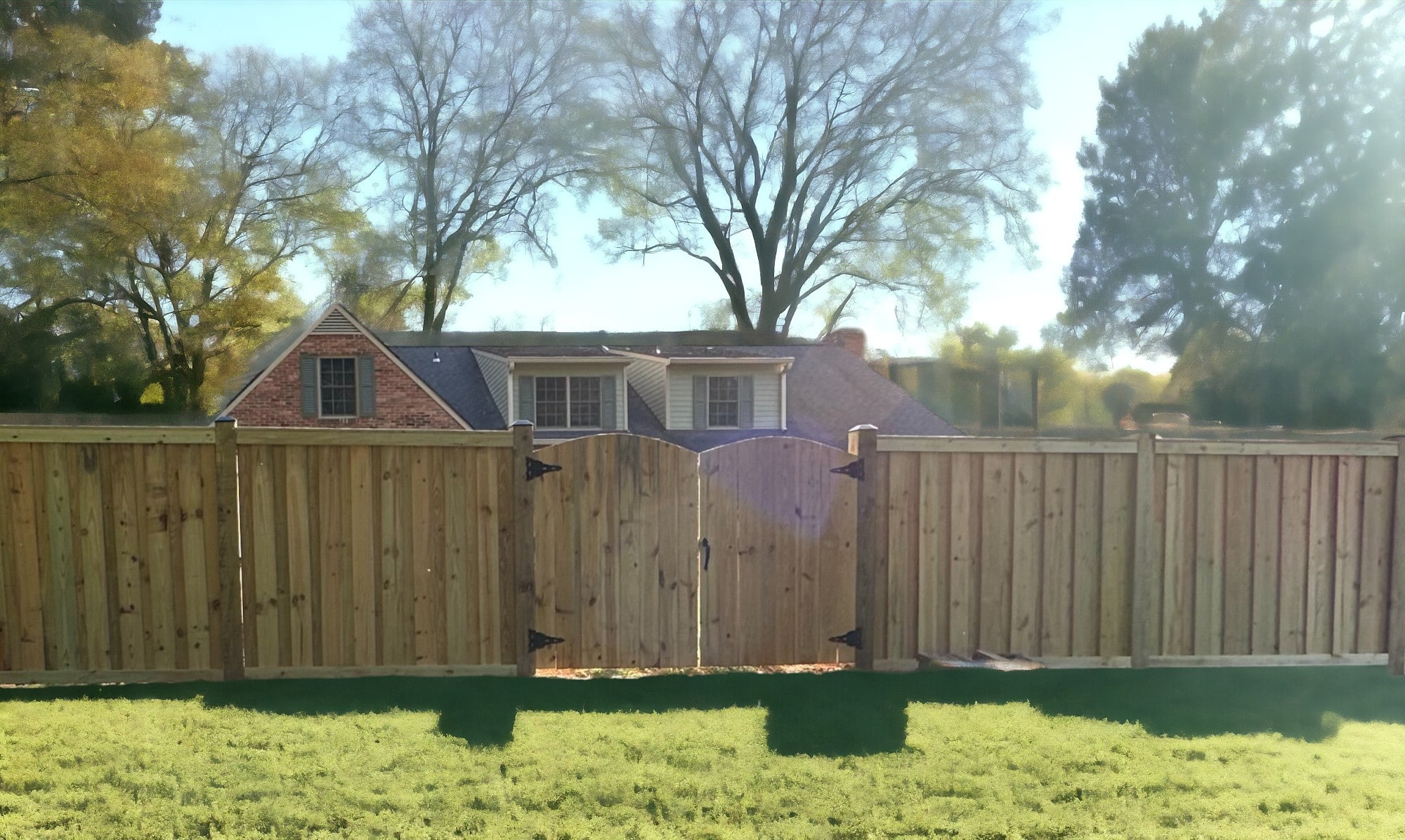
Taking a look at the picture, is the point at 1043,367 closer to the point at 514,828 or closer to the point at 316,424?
the point at 316,424

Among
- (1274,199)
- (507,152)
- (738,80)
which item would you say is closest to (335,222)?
(507,152)

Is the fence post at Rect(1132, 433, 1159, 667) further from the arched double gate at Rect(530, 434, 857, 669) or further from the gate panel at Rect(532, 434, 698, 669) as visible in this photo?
the gate panel at Rect(532, 434, 698, 669)

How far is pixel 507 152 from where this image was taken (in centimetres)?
2391

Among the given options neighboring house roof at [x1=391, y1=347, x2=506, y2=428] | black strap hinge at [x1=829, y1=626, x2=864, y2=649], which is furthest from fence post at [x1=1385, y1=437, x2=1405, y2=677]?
neighboring house roof at [x1=391, y1=347, x2=506, y2=428]

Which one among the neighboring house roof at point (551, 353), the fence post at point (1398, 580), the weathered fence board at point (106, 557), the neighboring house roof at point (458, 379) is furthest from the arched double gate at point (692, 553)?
the neighboring house roof at point (458, 379)

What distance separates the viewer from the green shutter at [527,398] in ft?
77.5

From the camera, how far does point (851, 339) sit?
1115 inches

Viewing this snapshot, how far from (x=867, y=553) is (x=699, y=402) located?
1851 centimetres

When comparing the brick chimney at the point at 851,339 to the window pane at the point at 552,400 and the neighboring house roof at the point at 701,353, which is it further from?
the window pane at the point at 552,400

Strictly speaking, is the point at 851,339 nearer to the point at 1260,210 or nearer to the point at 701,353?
the point at 701,353

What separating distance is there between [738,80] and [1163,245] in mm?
14067

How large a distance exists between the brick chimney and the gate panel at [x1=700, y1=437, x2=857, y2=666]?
22.2m

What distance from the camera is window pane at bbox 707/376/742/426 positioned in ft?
80.8

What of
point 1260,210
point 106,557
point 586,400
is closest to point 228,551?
point 106,557
